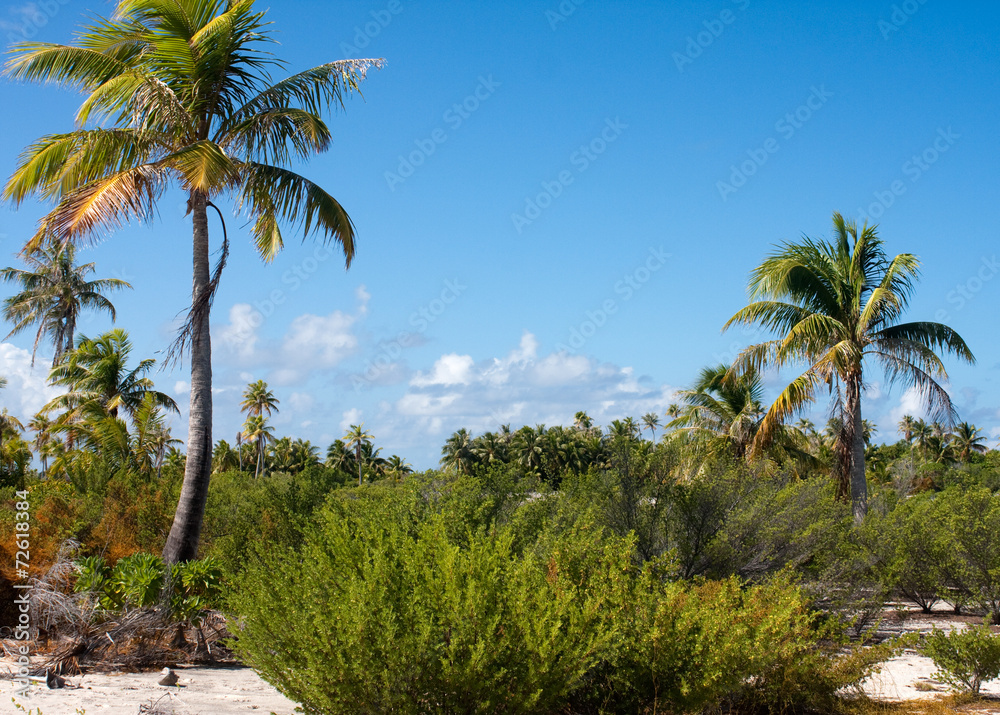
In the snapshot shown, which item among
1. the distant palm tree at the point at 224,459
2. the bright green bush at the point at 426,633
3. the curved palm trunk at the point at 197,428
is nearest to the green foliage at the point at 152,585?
the curved palm trunk at the point at 197,428

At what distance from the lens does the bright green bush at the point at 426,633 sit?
5.05 m

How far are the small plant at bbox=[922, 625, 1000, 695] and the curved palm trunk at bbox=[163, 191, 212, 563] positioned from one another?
32.0 feet

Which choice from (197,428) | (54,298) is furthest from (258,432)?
(197,428)

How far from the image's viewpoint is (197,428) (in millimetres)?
11102

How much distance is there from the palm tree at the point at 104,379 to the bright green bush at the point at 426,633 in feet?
66.5

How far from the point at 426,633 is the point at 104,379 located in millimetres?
23172

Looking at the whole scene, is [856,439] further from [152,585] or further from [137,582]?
[137,582]

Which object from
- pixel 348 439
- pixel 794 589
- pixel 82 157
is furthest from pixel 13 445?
pixel 348 439

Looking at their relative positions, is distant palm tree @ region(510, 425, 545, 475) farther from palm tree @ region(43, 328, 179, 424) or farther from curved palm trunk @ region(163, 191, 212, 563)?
curved palm trunk @ region(163, 191, 212, 563)

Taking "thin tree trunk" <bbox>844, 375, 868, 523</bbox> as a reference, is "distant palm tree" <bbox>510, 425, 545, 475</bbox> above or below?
above

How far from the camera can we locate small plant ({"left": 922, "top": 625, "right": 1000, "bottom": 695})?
8438 mm

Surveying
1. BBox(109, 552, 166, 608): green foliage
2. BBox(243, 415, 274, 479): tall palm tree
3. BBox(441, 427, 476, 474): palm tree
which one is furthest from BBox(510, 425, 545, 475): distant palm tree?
BBox(109, 552, 166, 608): green foliage

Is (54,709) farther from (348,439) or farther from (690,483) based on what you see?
(348,439)

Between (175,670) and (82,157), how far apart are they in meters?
7.58
